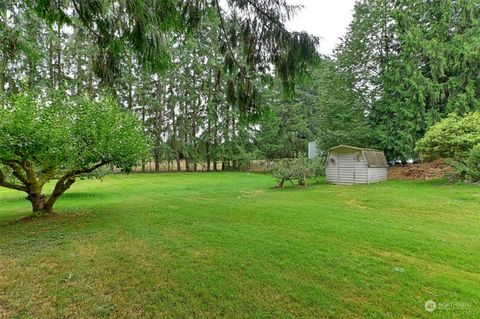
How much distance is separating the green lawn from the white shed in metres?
6.64

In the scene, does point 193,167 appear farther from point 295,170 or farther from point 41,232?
point 41,232

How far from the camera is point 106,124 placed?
686 cm

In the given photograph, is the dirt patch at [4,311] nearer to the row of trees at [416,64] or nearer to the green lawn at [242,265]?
the green lawn at [242,265]

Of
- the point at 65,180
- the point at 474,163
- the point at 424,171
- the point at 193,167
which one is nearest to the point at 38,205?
the point at 65,180

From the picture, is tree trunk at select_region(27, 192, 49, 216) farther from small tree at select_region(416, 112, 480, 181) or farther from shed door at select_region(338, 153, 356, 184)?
small tree at select_region(416, 112, 480, 181)

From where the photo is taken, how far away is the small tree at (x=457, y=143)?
1143 centimetres

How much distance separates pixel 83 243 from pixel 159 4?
161 inches

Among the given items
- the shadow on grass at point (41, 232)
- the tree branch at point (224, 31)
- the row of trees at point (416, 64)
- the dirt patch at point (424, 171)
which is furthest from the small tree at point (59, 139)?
the row of trees at point (416, 64)

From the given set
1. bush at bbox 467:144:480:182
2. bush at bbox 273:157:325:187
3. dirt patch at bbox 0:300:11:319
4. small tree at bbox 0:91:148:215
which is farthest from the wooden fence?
dirt patch at bbox 0:300:11:319

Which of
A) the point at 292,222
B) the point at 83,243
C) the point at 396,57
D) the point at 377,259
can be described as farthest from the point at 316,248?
the point at 396,57

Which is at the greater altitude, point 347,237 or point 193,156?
point 193,156

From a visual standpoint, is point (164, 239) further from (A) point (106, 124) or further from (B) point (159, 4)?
(B) point (159, 4)

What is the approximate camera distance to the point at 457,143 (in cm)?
1164

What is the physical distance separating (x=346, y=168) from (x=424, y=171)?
4.42 meters
